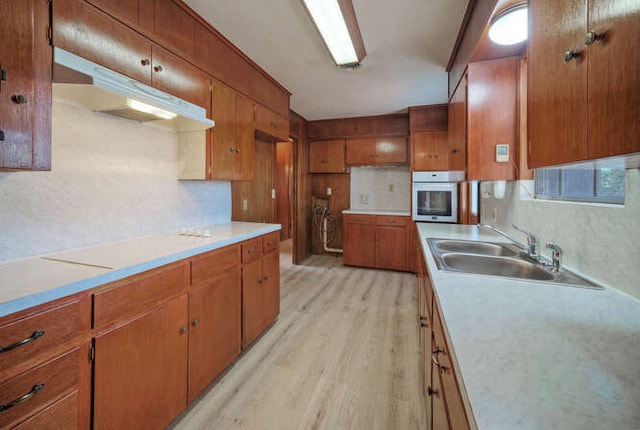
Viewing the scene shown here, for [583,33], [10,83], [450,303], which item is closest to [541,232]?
[450,303]

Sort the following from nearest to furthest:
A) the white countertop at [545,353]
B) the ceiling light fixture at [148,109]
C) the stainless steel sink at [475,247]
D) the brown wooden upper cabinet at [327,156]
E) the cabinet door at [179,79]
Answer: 1. the white countertop at [545,353]
2. the ceiling light fixture at [148,109]
3. the cabinet door at [179,79]
4. the stainless steel sink at [475,247]
5. the brown wooden upper cabinet at [327,156]

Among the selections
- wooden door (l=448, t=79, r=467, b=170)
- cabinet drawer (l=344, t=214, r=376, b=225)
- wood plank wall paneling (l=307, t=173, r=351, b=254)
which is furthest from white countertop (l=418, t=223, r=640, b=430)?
wood plank wall paneling (l=307, t=173, r=351, b=254)

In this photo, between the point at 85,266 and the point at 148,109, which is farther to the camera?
the point at 148,109

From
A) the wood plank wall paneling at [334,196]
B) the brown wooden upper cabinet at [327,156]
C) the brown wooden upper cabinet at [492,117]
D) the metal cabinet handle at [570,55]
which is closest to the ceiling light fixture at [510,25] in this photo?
the brown wooden upper cabinet at [492,117]

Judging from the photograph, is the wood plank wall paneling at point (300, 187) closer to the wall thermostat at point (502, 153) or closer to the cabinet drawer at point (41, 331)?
the wall thermostat at point (502, 153)

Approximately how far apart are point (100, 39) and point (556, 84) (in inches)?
74.0

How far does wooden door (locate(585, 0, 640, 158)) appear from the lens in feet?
1.57

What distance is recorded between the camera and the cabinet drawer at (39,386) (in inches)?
30.6

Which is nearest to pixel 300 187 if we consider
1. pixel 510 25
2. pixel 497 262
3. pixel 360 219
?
pixel 360 219

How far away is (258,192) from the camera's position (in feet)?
11.2

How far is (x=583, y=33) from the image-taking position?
2.04ft

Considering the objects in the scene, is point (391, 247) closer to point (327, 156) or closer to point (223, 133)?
point (327, 156)

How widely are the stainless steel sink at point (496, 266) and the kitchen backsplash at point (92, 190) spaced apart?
1886 mm

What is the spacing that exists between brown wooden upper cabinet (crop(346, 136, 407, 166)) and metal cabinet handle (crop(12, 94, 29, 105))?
12.6ft
